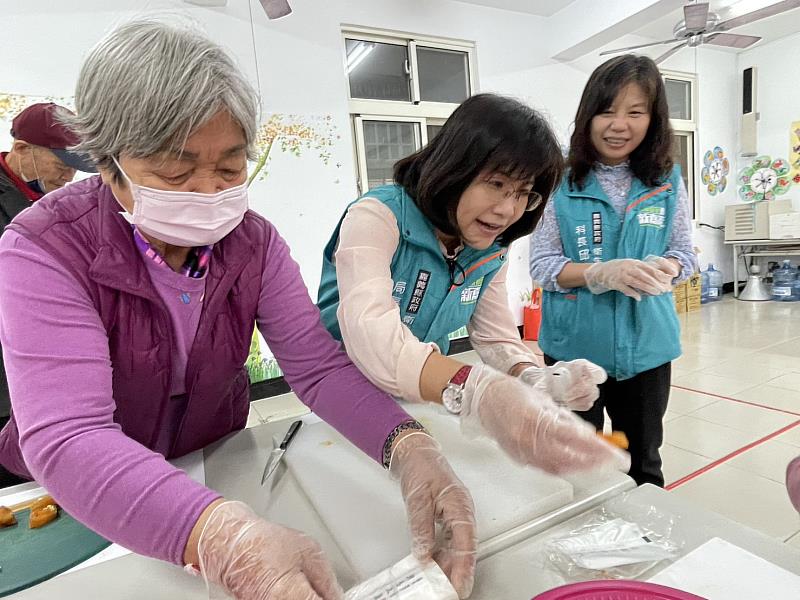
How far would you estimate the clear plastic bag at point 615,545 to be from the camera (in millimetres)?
596

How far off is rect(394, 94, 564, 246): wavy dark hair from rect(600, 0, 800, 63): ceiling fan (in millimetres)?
2823

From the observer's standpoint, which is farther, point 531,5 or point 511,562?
point 531,5

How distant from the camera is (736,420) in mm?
2500

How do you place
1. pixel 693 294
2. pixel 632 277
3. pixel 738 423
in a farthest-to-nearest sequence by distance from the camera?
1. pixel 693 294
2. pixel 738 423
3. pixel 632 277

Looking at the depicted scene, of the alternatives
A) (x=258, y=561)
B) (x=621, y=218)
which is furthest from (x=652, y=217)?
(x=258, y=561)

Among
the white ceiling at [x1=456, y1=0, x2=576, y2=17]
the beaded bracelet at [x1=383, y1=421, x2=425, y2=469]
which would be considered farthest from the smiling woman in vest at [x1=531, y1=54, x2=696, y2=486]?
the white ceiling at [x1=456, y1=0, x2=576, y2=17]

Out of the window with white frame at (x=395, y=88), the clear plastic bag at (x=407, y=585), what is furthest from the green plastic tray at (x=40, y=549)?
the window with white frame at (x=395, y=88)

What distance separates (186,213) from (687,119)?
633cm

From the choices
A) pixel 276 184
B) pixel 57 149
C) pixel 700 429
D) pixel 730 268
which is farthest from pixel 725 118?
pixel 57 149

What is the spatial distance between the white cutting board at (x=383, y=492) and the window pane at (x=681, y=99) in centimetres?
601

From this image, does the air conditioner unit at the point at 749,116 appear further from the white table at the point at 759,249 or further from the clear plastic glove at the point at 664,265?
the clear plastic glove at the point at 664,265

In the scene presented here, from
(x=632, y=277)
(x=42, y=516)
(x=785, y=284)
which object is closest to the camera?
(x=42, y=516)

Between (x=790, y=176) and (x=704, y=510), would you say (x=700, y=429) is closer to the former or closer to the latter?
(x=704, y=510)

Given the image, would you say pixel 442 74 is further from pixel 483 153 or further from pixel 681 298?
pixel 483 153
